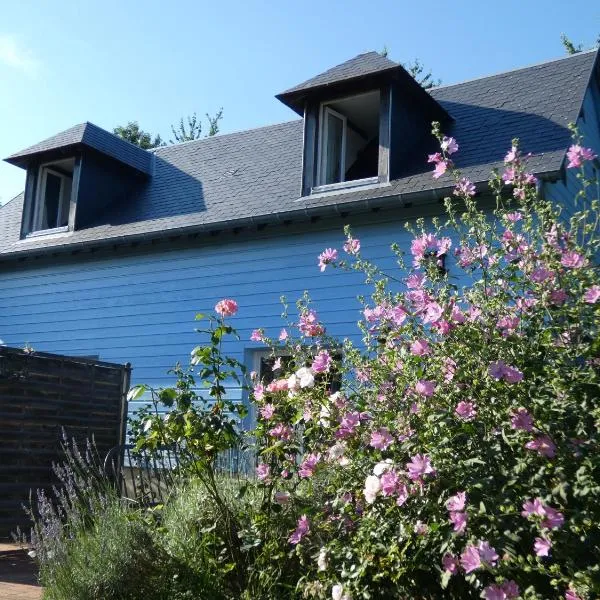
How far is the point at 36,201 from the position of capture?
530 inches

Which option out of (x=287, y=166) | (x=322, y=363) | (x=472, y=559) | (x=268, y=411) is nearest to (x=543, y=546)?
(x=472, y=559)

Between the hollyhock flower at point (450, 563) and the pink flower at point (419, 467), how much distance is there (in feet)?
1.03

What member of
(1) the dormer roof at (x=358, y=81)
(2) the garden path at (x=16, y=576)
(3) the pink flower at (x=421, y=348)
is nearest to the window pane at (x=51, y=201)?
(1) the dormer roof at (x=358, y=81)

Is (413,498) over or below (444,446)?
below

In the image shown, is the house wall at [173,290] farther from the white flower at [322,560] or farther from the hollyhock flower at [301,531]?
the white flower at [322,560]

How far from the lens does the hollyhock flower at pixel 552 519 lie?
2678mm

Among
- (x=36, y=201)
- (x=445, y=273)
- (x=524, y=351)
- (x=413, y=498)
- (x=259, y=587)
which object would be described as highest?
(x=36, y=201)

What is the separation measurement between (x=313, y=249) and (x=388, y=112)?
203cm

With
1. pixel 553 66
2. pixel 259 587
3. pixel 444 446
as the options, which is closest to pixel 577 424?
pixel 444 446

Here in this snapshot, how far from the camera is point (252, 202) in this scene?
35.8ft

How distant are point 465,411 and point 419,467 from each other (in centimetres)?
30

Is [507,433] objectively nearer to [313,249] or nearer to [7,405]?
[7,405]

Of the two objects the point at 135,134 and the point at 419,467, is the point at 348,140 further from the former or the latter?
the point at 135,134

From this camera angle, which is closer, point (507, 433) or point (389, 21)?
point (507, 433)
